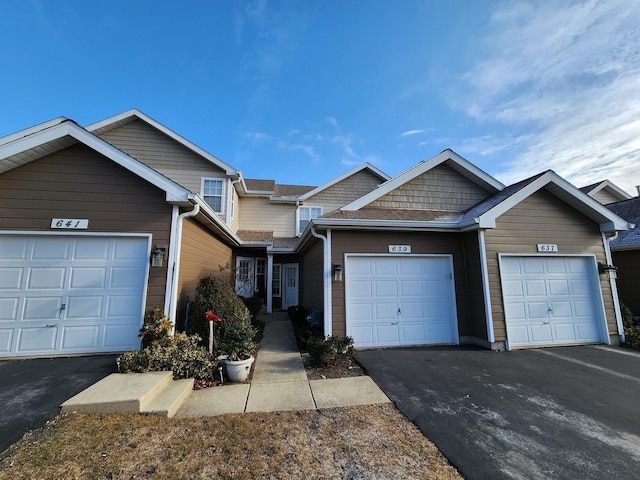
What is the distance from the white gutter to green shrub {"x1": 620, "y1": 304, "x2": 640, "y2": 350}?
12.9 ft

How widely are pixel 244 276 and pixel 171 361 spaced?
880 cm

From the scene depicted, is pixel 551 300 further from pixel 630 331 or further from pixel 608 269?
pixel 630 331

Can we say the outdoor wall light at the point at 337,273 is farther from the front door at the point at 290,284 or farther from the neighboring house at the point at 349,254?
the front door at the point at 290,284

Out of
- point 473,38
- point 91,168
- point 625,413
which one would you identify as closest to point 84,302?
point 91,168

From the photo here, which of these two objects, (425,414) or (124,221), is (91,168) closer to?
(124,221)

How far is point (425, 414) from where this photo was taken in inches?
136

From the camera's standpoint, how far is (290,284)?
1376cm

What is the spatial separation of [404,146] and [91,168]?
10914 mm

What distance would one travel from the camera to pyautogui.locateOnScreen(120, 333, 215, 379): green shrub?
14.4ft

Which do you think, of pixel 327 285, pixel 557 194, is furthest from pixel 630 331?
pixel 327 285

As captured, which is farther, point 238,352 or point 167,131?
point 167,131

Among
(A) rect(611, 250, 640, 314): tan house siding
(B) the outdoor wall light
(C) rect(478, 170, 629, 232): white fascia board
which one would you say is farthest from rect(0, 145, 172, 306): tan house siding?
(A) rect(611, 250, 640, 314): tan house siding

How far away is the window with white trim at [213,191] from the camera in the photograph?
11430mm

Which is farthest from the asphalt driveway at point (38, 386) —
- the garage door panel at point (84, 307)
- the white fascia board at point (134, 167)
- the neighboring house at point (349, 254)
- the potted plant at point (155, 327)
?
the white fascia board at point (134, 167)
